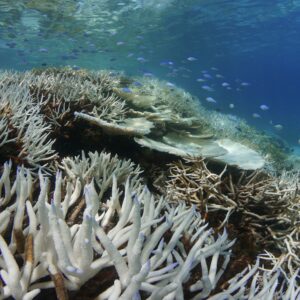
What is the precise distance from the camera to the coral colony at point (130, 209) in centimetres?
163

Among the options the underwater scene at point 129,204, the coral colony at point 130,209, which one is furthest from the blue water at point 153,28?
the coral colony at point 130,209

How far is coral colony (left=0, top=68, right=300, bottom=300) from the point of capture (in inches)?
64.3

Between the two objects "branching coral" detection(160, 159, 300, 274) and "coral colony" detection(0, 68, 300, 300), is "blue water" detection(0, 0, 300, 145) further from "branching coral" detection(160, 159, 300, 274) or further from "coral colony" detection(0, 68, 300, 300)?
"branching coral" detection(160, 159, 300, 274)

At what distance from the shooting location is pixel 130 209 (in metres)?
2.09

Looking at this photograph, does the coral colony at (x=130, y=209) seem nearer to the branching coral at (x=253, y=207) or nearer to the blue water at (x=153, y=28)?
the branching coral at (x=253, y=207)

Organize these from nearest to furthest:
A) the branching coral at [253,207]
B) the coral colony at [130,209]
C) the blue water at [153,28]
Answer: the coral colony at [130,209] < the branching coral at [253,207] < the blue water at [153,28]

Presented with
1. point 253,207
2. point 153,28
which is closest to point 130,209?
point 253,207

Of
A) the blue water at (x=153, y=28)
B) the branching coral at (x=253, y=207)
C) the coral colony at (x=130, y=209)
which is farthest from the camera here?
the blue water at (x=153, y=28)

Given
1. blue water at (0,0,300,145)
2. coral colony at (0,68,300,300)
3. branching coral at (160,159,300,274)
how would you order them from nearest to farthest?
coral colony at (0,68,300,300) → branching coral at (160,159,300,274) → blue water at (0,0,300,145)

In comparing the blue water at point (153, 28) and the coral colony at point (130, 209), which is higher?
the coral colony at point (130, 209)

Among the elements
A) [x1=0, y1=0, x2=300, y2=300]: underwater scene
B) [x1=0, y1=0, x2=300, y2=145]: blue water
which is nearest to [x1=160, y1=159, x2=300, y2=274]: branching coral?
[x1=0, y1=0, x2=300, y2=300]: underwater scene

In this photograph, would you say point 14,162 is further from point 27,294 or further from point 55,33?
point 55,33

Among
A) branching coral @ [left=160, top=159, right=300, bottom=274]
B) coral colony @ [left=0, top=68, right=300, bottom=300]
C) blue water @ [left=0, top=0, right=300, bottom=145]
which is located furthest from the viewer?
blue water @ [left=0, top=0, right=300, bottom=145]

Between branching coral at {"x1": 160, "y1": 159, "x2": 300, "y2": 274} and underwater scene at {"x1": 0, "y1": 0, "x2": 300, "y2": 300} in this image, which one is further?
branching coral at {"x1": 160, "y1": 159, "x2": 300, "y2": 274}
